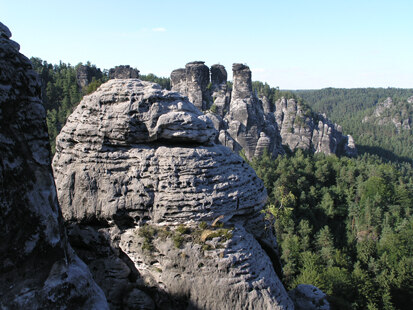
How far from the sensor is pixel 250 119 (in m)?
56.3

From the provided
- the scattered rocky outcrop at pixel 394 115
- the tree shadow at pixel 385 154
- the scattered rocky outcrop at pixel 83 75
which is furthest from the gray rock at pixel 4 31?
the scattered rocky outcrop at pixel 394 115

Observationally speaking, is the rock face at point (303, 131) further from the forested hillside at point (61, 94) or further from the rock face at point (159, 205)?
the rock face at point (159, 205)

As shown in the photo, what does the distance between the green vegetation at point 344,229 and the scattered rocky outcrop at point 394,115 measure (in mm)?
114012

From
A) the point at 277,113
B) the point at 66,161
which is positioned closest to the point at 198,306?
the point at 66,161

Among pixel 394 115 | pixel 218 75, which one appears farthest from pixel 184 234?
pixel 394 115

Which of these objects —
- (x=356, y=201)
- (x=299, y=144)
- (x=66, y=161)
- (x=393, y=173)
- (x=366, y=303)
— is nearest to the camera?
(x=66, y=161)

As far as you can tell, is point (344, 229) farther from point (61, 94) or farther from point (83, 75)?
point (61, 94)

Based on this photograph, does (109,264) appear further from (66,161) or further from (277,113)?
(277,113)

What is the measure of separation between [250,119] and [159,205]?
154 feet

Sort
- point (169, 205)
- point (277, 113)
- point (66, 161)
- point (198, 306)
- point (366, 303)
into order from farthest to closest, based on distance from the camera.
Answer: point (277, 113) < point (366, 303) < point (66, 161) < point (169, 205) < point (198, 306)

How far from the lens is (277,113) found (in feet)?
258

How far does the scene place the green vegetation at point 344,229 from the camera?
2520 centimetres

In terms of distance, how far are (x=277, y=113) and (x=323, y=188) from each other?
35408 millimetres

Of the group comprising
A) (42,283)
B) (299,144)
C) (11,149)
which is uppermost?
(11,149)
